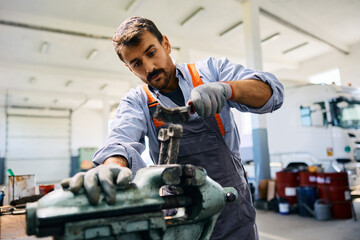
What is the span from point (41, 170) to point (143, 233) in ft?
49.3

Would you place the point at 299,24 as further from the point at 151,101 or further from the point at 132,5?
the point at 151,101

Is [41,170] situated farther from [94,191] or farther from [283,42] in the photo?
[94,191]

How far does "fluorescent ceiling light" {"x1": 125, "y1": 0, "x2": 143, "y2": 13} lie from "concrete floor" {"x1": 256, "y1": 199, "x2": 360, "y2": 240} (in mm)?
4672

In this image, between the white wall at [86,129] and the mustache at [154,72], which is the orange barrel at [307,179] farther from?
the white wall at [86,129]

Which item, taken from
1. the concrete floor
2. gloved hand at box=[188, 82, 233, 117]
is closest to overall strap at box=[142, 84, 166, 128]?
gloved hand at box=[188, 82, 233, 117]

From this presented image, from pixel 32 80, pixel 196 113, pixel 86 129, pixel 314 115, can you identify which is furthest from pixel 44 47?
pixel 86 129

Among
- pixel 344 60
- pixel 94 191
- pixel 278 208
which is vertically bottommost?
pixel 278 208

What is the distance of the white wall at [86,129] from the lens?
15117mm

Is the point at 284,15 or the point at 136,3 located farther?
the point at 284,15

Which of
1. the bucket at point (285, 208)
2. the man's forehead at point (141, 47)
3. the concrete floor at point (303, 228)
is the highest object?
the man's forehead at point (141, 47)

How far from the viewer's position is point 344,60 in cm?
900

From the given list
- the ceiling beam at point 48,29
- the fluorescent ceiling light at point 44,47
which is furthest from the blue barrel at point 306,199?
the fluorescent ceiling light at point 44,47

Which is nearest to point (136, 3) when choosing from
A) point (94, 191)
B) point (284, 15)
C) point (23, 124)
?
point (284, 15)

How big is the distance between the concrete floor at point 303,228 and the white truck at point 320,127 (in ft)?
3.65
